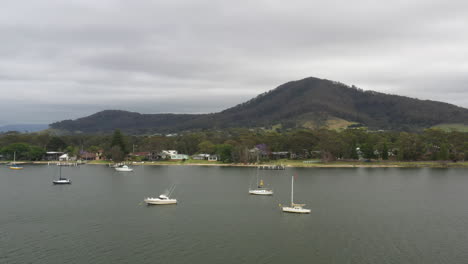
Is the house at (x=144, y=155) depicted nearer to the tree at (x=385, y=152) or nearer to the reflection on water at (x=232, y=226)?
the reflection on water at (x=232, y=226)

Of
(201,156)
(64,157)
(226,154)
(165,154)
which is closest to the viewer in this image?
(226,154)

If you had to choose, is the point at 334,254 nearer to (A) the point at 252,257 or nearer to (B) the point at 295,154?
(A) the point at 252,257

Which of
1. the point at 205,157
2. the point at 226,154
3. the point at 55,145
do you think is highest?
the point at 55,145

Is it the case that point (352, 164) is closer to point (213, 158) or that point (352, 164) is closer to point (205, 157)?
point (213, 158)

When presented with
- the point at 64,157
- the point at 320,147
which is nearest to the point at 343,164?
the point at 320,147

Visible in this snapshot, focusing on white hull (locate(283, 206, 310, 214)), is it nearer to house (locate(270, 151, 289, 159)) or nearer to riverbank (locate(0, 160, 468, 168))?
riverbank (locate(0, 160, 468, 168))

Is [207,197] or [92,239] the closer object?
[92,239]

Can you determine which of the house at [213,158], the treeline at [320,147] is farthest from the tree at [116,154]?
the house at [213,158]

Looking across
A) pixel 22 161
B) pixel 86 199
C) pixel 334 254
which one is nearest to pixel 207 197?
pixel 86 199

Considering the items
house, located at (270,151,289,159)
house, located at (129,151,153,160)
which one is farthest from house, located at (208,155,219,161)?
house, located at (129,151,153,160)

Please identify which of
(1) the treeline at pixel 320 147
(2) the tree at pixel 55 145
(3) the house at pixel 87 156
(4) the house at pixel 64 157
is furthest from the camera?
(2) the tree at pixel 55 145

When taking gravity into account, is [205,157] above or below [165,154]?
below
